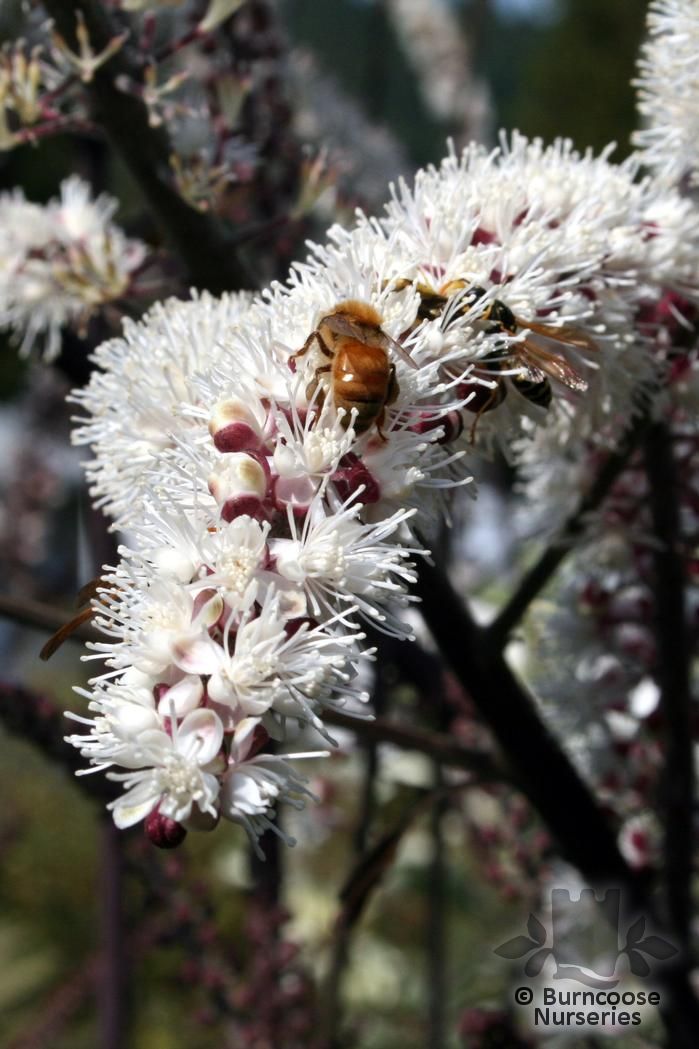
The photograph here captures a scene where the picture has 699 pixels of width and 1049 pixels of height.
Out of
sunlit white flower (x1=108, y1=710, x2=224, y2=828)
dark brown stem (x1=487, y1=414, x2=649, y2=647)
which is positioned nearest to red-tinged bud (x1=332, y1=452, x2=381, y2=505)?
sunlit white flower (x1=108, y1=710, x2=224, y2=828)

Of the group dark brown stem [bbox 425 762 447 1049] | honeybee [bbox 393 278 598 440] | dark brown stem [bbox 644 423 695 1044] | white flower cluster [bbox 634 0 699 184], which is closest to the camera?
honeybee [bbox 393 278 598 440]

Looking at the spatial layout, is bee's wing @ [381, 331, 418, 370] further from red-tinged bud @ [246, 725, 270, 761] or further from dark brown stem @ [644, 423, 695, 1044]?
dark brown stem @ [644, 423, 695, 1044]

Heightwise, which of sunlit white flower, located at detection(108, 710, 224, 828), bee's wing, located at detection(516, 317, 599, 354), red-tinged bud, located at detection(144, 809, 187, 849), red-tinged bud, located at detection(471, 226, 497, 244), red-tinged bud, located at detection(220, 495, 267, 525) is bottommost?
red-tinged bud, located at detection(144, 809, 187, 849)

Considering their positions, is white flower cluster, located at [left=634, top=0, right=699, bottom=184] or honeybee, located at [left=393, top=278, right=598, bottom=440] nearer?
honeybee, located at [left=393, top=278, right=598, bottom=440]

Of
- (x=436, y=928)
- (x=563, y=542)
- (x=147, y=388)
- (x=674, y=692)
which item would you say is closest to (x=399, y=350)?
(x=147, y=388)

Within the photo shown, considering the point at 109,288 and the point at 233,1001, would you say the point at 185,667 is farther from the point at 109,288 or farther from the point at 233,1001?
the point at 233,1001

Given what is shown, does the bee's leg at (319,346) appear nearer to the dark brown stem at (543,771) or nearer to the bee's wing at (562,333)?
the bee's wing at (562,333)

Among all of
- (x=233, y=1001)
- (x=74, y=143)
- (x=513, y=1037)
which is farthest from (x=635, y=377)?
(x=74, y=143)

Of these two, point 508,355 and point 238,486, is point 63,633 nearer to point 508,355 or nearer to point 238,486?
point 238,486
